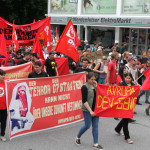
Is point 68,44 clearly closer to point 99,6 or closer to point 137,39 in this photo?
point 137,39

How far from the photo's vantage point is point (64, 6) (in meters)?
29.5

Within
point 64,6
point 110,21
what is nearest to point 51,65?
point 110,21

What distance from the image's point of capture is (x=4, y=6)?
31453mm

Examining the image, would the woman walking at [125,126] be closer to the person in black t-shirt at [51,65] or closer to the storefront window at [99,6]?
the person in black t-shirt at [51,65]

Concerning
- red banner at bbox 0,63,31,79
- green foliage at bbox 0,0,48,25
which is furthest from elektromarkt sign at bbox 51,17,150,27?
red banner at bbox 0,63,31,79

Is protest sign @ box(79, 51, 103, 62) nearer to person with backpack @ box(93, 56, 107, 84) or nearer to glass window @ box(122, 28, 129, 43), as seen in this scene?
person with backpack @ box(93, 56, 107, 84)

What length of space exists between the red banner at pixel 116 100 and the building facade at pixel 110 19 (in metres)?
17.1

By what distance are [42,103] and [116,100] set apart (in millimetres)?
1609

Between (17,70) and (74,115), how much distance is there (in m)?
2.14

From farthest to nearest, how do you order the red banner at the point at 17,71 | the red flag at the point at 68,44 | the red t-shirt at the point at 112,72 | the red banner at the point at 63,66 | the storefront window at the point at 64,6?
the storefront window at the point at 64,6
the red banner at the point at 63,66
the red t-shirt at the point at 112,72
the red flag at the point at 68,44
the red banner at the point at 17,71

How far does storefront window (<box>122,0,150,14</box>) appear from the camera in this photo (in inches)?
914

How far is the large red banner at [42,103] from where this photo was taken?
567cm

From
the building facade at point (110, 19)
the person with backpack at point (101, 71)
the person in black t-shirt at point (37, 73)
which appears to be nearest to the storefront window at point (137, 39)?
the building facade at point (110, 19)

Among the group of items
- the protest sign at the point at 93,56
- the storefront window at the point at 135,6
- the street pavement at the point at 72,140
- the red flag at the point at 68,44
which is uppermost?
the storefront window at the point at 135,6
